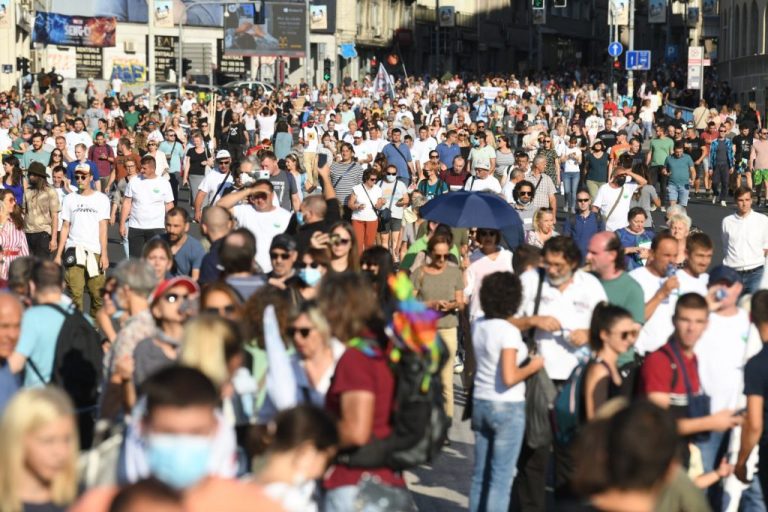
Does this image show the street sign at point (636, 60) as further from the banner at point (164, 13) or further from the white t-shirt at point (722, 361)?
the white t-shirt at point (722, 361)

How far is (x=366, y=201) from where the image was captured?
17.9 meters

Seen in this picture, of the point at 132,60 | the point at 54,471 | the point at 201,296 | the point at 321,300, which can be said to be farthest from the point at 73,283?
the point at 132,60

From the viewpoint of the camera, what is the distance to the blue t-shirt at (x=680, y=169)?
23609 millimetres

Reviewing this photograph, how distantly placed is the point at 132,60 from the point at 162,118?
43.1 m

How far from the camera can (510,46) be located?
10056 centimetres

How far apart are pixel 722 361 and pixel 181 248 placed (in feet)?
15.8

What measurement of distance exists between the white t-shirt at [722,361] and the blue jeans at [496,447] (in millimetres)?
961

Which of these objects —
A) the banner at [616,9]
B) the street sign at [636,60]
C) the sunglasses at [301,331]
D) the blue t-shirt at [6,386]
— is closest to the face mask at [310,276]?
the sunglasses at [301,331]

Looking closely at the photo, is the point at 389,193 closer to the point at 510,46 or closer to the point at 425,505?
the point at 425,505

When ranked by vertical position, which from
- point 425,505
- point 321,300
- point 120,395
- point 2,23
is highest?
point 2,23

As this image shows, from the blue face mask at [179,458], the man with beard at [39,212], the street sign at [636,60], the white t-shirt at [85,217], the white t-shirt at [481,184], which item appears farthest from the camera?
the street sign at [636,60]

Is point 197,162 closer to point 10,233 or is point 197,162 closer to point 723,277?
point 10,233

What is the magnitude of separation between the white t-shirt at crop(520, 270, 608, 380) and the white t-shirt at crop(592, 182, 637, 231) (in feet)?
24.6

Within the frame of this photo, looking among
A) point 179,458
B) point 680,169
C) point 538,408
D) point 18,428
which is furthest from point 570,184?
point 179,458
